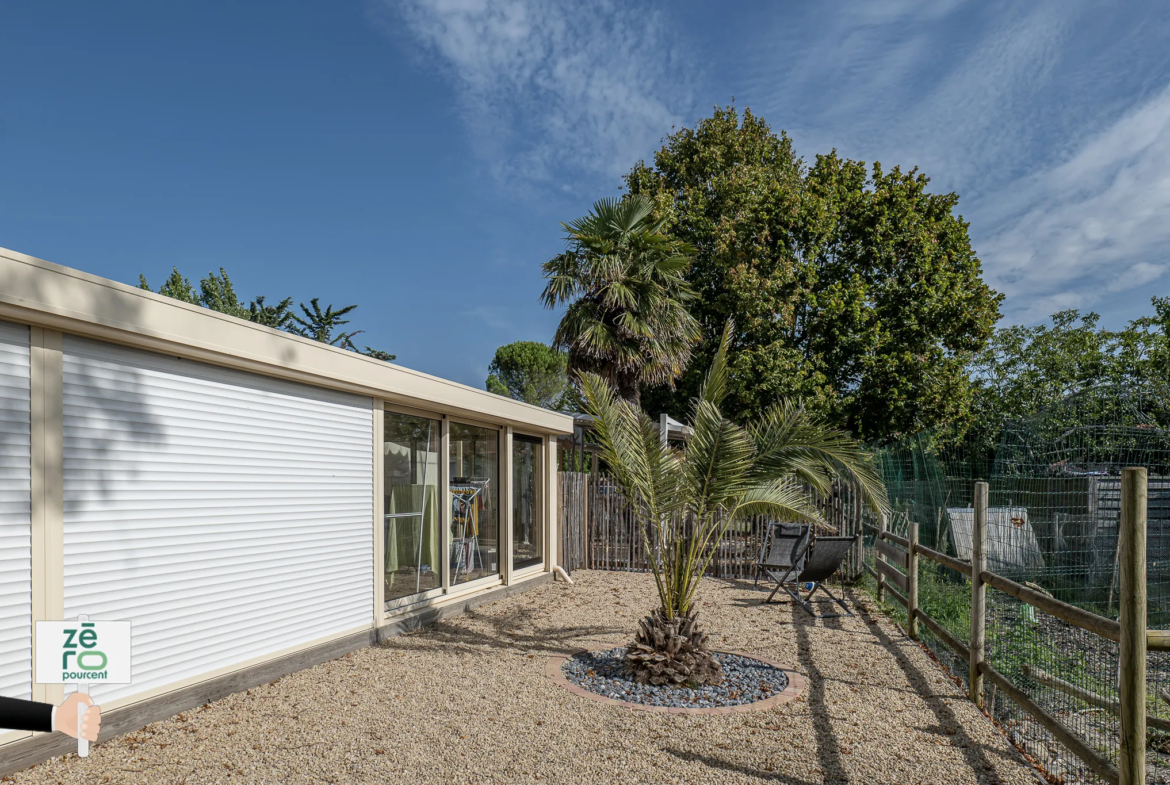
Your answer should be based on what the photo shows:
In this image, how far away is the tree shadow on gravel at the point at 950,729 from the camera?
3928 millimetres

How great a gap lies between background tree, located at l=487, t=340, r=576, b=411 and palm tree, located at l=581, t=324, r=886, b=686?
42527 millimetres

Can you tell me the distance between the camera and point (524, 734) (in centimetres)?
450

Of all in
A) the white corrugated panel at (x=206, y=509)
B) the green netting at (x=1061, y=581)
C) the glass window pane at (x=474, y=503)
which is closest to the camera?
the white corrugated panel at (x=206, y=509)

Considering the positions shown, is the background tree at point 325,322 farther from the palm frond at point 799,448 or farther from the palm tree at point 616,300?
the palm frond at point 799,448

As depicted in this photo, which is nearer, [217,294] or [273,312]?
[273,312]

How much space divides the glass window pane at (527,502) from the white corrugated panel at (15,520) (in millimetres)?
6138

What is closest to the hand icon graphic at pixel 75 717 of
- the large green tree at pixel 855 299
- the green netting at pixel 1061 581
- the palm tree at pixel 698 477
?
the green netting at pixel 1061 581

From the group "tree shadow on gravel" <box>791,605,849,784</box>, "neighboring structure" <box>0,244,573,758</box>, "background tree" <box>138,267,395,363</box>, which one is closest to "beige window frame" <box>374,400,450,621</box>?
"neighboring structure" <box>0,244,573,758</box>

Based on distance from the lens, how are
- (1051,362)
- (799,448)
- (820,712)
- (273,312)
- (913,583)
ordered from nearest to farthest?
(820,712) < (799,448) < (913,583) < (1051,362) < (273,312)

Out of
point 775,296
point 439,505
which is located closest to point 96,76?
point 775,296

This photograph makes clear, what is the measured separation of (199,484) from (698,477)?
11.3ft

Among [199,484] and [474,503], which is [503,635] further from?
[199,484]

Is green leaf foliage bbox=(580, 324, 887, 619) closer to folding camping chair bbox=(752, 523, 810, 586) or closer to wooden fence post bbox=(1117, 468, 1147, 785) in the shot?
wooden fence post bbox=(1117, 468, 1147, 785)

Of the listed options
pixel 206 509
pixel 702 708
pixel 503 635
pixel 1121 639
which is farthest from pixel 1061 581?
pixel 206 509
